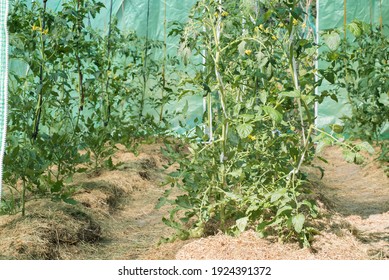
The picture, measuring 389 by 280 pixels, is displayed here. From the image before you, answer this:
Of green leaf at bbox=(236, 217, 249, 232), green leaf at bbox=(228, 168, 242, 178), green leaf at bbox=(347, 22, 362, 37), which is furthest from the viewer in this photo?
green leaf at bbox=(228, 168, 242, 178)

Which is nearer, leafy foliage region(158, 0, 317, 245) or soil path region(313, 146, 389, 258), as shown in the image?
leafy foliage region(158, 0, 317, 245)

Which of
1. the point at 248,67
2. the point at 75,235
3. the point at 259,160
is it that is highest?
the point at 248,67

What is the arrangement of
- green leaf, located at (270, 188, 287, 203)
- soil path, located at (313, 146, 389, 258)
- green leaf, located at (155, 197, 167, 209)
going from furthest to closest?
soil path, located at (313, 146, 389, 258), green leaf, located at (155, 197, 167, 209), green leaf, located at (270, 188, 287, 203)

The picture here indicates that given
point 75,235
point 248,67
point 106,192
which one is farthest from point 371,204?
point 75,235

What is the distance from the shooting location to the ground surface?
3.45 metres

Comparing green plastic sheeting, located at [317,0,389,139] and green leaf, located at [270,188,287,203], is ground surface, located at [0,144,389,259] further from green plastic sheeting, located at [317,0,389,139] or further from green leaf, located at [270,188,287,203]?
green plastic sheeting, located at [317,0,389,139]

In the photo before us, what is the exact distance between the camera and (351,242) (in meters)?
3.62

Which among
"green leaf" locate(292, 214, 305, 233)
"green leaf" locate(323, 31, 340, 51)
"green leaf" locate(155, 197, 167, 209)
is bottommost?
"green leaf" locate(155, 197, 167, 209)

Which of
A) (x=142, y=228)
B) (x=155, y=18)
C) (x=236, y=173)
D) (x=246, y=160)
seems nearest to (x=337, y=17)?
(x=155, y=18)

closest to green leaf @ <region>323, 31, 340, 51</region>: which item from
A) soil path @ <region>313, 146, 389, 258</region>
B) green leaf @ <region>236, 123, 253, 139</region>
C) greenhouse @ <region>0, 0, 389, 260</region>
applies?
greenhouse @ <region>0, 0, 389, 260</region>

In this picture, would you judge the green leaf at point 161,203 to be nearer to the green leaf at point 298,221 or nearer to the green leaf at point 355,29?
the green leaf at point 298,221
